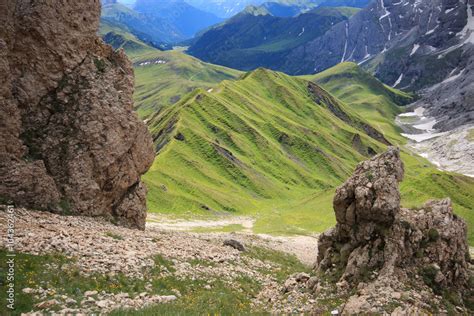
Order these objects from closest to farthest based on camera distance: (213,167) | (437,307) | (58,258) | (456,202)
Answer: (58,258), (437,307), (456,202), (213,167)

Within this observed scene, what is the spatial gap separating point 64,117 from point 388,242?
2340cm

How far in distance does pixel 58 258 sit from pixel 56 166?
36.0ft

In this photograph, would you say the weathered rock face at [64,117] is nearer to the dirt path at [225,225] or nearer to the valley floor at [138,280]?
the valley floor at [138,280]

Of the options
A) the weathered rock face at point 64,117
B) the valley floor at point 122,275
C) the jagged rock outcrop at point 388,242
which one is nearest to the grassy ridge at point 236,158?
the weathered rock face at point 64,117

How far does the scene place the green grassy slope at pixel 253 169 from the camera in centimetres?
9019

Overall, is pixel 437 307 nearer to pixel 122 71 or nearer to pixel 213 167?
pixel 122 71

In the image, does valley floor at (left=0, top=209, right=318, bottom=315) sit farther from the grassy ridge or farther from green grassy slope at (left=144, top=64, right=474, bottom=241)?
the grassy ridge

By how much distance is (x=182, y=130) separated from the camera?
131375mm

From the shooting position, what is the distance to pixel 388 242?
82.8 feet

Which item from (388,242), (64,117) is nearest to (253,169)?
(64,117)

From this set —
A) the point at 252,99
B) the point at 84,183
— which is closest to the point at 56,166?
the point at 84,183

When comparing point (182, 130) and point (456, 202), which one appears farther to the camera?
point (182, 130)

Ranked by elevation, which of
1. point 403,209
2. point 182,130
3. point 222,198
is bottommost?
point 222,198

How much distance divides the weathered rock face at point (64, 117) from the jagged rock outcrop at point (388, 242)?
1714cm
